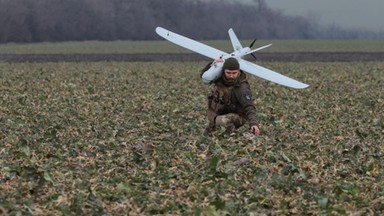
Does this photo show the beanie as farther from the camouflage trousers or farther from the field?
the field

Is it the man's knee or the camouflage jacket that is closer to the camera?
the camouflage jacket

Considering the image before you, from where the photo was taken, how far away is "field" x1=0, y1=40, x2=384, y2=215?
821cm

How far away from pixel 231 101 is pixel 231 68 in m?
0.75

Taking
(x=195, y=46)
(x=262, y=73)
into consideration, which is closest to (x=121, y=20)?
(x=195, y=46)

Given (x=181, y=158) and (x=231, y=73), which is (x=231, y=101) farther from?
(x=181, y=158)

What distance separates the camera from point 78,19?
397 ft

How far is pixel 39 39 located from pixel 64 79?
272ft

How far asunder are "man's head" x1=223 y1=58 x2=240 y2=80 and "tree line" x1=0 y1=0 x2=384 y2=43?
93.2 metres

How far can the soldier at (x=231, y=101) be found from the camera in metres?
12.8

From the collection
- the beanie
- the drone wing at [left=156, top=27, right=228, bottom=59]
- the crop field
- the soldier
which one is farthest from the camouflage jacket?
the drone wing at [left=156, top=27, right=228, bottom=59]

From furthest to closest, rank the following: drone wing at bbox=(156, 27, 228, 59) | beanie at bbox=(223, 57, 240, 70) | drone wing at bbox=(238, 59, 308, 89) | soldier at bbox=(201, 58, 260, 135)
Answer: drone wing at bbox=(156, 27, 228, 59), drone wing at bbox=(238, 59, 308, 89), soldier at bbox=(201, 58, 260, 135), beanie at bbox=(223, 57, 240, 70)

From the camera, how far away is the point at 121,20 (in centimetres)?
13138

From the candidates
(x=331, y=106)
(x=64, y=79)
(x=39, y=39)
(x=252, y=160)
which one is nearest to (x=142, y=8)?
(x=39, y=39)

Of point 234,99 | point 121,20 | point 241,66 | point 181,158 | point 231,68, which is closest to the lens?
point 181,158
